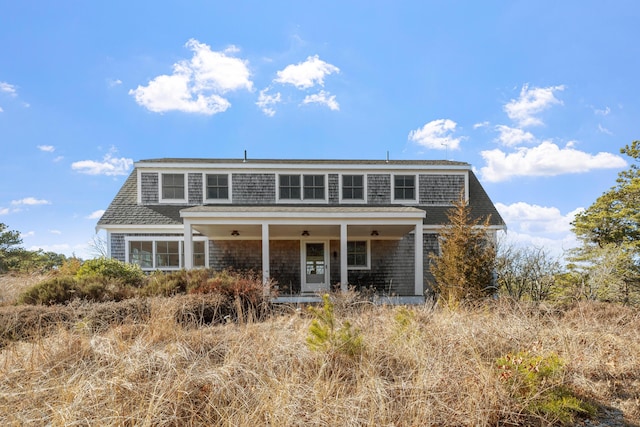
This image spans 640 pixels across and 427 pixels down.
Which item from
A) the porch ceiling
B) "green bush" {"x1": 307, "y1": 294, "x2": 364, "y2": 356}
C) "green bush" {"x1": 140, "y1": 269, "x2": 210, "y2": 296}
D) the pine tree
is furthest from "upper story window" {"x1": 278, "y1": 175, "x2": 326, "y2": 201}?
"green bush" {"x1": 307, "y1": 294, "x2": 364, "y2": 356}

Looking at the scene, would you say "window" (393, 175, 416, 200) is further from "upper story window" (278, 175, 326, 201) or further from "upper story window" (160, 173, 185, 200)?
"upper story window" (160, 173, 185, 200)

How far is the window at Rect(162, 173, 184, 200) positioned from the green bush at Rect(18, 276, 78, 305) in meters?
7.50

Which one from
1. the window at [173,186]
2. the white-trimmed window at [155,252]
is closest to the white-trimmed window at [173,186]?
the window at [173,186]

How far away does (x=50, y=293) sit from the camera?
26.4ft

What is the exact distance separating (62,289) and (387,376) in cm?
776

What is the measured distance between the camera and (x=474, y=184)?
56.1ft

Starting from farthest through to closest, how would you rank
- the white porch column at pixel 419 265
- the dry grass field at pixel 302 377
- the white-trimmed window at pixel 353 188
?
the white-trimmed window at pixel 353 188, the white porch column at pixel 419 265, the dry grass field at pixel 302 377

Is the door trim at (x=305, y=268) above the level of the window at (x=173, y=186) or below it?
below

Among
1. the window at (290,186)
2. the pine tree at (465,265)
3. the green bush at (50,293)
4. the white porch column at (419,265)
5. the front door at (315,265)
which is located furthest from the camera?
the window at (290,186)

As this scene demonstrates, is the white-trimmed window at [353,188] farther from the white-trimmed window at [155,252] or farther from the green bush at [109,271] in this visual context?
the green bush at [109,271]

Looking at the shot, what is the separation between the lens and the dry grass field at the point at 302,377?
130 inches

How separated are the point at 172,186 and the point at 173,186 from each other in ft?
0.14

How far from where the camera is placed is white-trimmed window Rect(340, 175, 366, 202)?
1603 centimetres

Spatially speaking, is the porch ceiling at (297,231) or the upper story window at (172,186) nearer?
the porch ceiling at (297,231)
